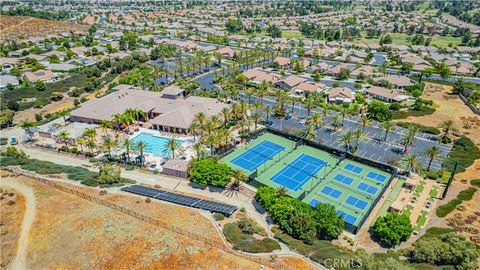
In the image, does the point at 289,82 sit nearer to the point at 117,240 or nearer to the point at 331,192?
the point at 331,192

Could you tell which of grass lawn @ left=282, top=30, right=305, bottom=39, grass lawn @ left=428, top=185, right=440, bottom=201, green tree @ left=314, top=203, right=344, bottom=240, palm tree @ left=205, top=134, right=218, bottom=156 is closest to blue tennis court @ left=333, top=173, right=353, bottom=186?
grass lawn @ left=428, top=185, right=440, bottom=201

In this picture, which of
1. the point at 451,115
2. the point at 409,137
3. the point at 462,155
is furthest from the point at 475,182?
the point at 451,115

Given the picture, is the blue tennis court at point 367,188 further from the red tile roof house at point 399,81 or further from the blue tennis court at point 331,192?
the red tile roof house at point 399,81

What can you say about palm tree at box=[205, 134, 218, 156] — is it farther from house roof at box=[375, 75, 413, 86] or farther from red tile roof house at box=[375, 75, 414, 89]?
house roof at box=[375, 75, 413, 86]

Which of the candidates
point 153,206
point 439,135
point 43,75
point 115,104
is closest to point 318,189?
point 153,206

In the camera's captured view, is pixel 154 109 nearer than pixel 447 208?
No

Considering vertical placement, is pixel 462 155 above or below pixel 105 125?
below

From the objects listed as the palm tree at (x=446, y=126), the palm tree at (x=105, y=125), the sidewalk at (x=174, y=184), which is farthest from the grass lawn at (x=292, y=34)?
the sidewalk at (x=174, y=184)

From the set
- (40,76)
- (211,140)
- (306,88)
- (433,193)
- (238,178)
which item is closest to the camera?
(238,178)
